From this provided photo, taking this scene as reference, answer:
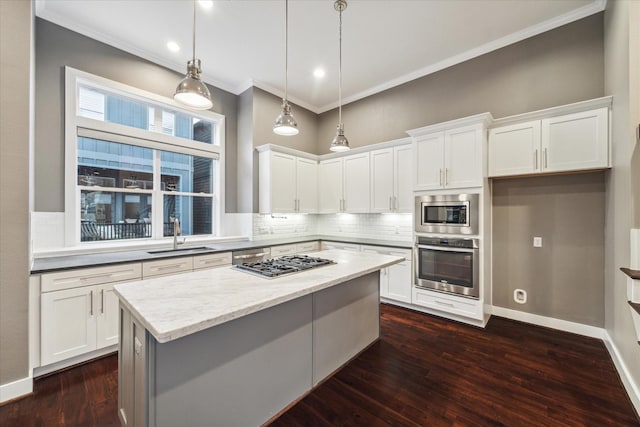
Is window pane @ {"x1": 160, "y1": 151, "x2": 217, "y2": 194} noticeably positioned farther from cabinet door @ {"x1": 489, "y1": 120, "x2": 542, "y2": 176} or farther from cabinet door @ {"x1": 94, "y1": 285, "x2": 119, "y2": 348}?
cabinet door @ {"x1": 489, "y1": 120, "x2": 542, "y2": 176}

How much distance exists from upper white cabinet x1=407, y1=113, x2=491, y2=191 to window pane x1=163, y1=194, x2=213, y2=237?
11.2 feet

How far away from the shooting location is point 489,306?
357cm

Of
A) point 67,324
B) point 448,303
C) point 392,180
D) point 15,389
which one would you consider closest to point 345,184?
point 392,180

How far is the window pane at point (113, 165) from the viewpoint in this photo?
10.9ft

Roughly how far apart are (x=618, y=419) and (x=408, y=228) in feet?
9.61

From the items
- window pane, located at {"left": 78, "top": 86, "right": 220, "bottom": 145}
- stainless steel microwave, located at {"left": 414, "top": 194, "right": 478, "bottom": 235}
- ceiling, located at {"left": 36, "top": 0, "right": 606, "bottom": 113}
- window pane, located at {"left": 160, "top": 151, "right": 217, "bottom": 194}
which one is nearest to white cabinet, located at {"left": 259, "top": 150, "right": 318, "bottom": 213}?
window pane, located at {"left": 160, "top": 151, "right": 217, "bottom": 194}

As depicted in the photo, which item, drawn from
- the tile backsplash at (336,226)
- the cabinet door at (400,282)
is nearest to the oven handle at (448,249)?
the cabinet door at (400,282)

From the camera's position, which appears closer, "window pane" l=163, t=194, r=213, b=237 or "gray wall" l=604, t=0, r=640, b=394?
"gray wall" l=604, t=0, r=640, b=394

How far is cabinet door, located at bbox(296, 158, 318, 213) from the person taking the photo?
4.95 metres

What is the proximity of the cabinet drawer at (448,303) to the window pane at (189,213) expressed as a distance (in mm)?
3526

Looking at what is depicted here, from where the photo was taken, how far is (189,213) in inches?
172

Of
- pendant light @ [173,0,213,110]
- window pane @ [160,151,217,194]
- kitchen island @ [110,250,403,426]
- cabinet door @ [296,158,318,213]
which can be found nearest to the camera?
kitchen island @ [110,250,403,426]

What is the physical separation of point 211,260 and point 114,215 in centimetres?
146

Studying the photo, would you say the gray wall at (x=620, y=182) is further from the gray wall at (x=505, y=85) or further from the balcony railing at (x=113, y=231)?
the balcony railing at (x=113, y=231)
